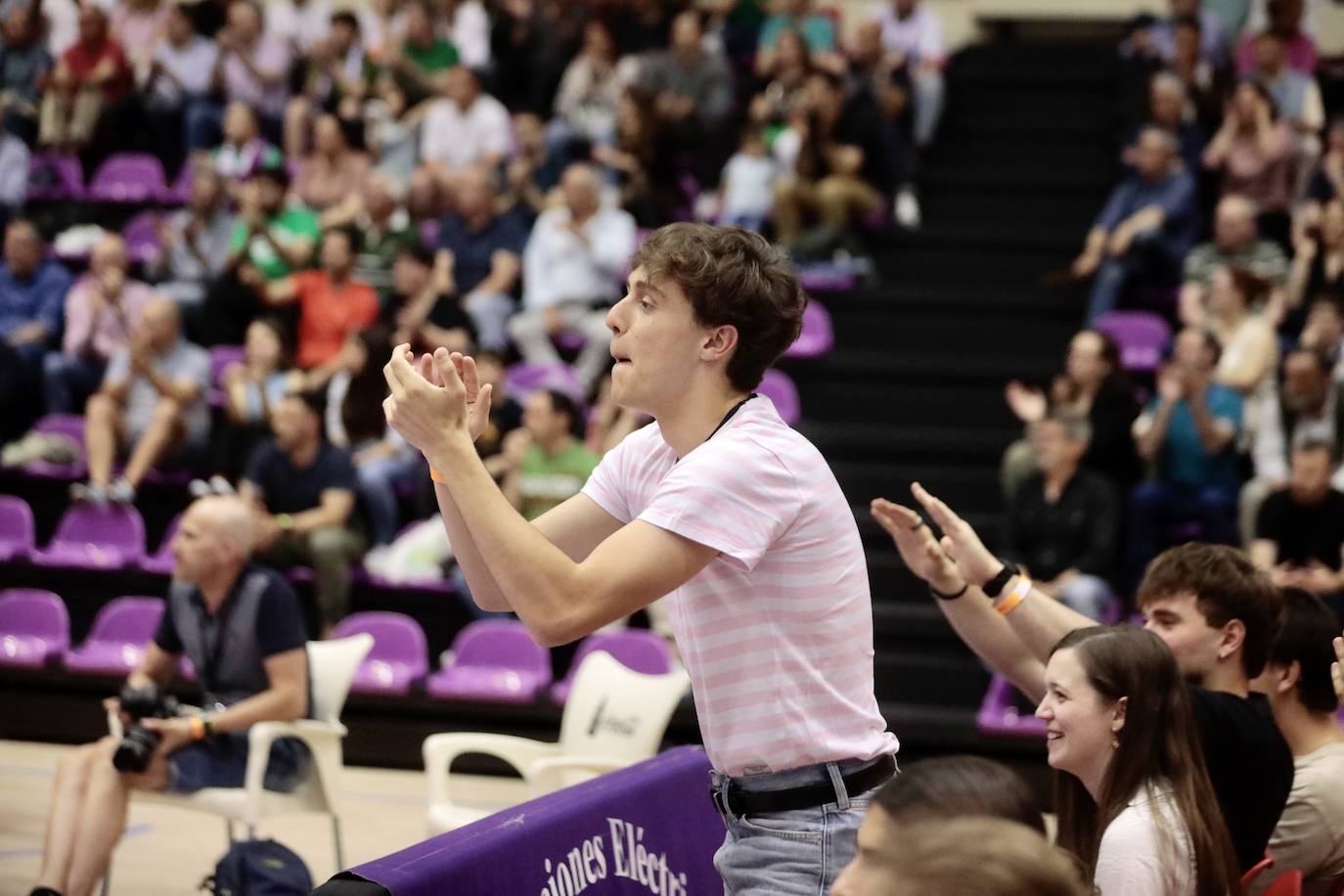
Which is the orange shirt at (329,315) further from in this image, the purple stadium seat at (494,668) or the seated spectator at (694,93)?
the purple stadium seat at (494,668)

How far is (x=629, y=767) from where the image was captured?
3.73 meters

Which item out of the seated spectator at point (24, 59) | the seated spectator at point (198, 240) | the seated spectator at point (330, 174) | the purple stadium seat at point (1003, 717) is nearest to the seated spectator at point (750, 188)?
the seated spectator at point (330, 174)

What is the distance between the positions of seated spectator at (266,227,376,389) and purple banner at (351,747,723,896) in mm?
6353

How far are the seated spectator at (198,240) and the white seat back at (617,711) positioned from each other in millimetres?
5598

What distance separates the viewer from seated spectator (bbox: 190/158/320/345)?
10.3 m

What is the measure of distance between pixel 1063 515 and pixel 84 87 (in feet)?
26.2

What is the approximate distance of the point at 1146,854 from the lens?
2.64 metres

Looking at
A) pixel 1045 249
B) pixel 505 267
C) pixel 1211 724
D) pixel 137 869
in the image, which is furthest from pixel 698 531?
pixel 1045 249

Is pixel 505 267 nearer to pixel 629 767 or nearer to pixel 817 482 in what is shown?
pixel 629 767

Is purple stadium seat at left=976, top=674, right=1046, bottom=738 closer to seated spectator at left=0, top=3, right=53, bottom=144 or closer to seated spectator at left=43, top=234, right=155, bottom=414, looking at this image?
seated spectator at left=43, top=234, right=155, bottom=414

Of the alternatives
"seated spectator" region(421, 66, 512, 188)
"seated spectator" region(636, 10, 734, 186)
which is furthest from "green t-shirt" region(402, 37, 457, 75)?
"seated spectator" region(636, 10, 734, 186)

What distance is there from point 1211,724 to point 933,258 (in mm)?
7334

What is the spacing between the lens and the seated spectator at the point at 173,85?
40.3ft

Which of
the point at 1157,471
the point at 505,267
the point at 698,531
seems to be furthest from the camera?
the point at 505,267
